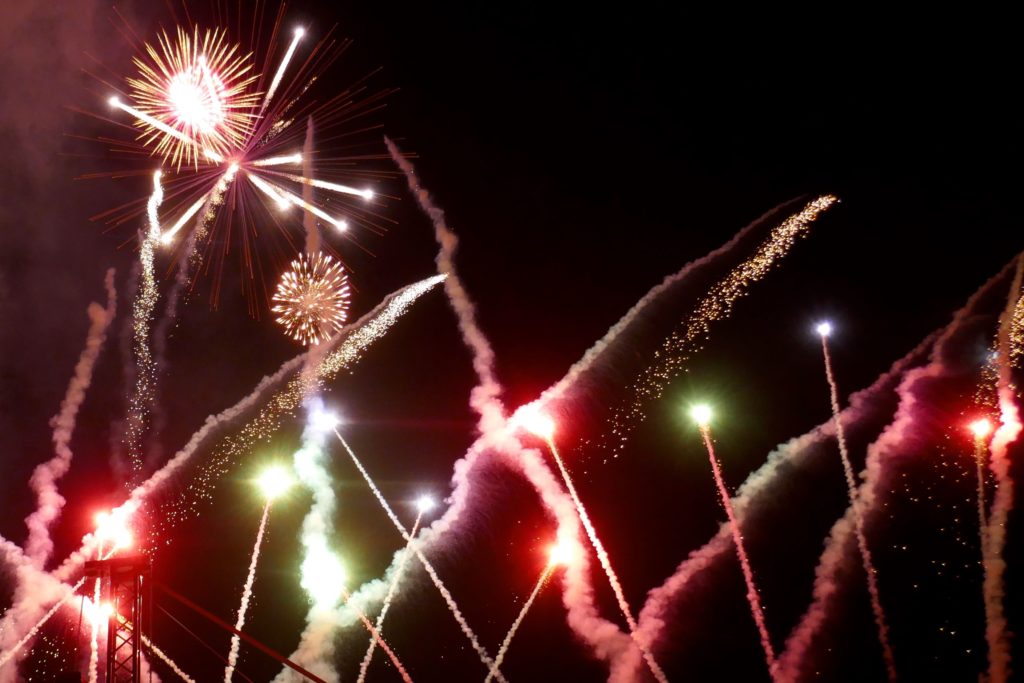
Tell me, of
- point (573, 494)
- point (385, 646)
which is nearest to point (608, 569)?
point (573, 494)

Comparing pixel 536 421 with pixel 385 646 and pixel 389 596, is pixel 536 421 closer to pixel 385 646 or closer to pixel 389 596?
pixel 389 596

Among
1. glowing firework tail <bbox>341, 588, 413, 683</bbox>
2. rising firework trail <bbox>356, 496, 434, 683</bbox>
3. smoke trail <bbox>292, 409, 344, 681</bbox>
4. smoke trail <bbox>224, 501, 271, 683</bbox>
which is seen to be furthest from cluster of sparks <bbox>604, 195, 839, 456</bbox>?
smoke trail <bbox>224, 501, 271, 683</bbox>

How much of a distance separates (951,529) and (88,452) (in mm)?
15961

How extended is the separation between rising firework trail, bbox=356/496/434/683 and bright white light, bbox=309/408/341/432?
2.48m

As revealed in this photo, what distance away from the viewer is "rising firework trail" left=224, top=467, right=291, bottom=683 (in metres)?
14.3

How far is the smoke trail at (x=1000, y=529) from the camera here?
10.3m

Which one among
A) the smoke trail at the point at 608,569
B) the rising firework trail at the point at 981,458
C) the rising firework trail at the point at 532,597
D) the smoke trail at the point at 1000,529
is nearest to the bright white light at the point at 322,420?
the smoke trail at the point at 608,569

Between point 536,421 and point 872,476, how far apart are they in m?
5.67

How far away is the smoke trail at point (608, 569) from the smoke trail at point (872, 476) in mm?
2093

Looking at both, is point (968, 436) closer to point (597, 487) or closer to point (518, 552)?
point (597, 487)

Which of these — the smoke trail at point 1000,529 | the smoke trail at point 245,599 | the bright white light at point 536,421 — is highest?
the bright white light at point 536,421

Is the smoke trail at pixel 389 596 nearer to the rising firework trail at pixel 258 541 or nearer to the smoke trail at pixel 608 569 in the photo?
the rising firework trail at pixel 258 541

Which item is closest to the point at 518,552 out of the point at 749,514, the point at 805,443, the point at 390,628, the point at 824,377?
the point at 390,628

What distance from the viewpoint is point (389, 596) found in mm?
13516
